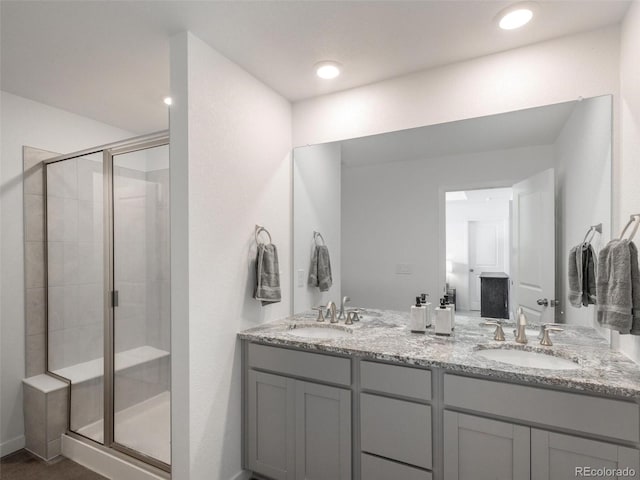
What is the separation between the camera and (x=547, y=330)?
167 centimetres

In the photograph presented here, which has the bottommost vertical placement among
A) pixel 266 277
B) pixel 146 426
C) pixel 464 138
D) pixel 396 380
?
pixel 146 426

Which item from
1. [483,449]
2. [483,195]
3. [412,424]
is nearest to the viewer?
[483,449]

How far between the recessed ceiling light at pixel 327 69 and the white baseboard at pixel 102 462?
8.08ft

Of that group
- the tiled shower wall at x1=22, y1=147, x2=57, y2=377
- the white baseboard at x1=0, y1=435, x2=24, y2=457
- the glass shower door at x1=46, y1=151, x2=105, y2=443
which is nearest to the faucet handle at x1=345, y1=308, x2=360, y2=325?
the glass shower door at x1=46, y1=151, x2=105, y2=443

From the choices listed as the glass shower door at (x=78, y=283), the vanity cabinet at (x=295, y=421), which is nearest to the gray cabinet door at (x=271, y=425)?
the vanity cabinet at (x=295, y=421)

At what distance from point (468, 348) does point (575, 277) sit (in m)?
0.64

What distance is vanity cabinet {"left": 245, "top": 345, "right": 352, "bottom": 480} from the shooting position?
173cm

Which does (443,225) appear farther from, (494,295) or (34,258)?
(34,258)

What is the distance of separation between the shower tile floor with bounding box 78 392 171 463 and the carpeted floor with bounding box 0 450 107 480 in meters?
0.20

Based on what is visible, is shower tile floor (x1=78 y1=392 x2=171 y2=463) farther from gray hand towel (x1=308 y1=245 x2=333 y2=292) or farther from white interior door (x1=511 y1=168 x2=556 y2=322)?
white interior door (x1=511 y1=168 x2=556 y2=322)

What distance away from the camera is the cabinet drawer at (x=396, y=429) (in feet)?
5.02

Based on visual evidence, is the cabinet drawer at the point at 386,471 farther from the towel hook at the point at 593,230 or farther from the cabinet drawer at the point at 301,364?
the towel hook at the point at 593,230

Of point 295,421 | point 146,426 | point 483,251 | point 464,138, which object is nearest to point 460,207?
point 483,251

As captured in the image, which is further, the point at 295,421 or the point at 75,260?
the point at 75,260
